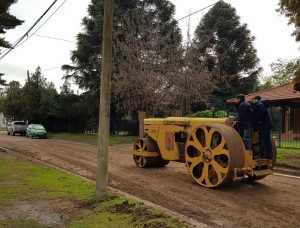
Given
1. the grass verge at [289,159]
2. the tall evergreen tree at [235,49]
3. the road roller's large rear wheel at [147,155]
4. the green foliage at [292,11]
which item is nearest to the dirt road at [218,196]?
the road roller's large rear wheel at [147,155]

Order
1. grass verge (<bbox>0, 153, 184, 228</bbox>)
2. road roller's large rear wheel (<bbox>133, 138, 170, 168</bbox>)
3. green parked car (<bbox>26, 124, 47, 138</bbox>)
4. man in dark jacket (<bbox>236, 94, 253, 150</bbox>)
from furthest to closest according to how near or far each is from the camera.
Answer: green parked car (<bbox>26, 124, 47, 138</bbox>) < road roller's large rear wheel (<bbox>133, 138, 170, 168</bbox>) < man in dark jacket (<bbox>236, 94, 253, 150</bbox>) < grass verge (<bbox>0, 153, 184, 228</bbox>)

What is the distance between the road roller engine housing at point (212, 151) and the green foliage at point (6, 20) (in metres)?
15.4

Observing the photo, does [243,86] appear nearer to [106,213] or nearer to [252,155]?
[252,155]

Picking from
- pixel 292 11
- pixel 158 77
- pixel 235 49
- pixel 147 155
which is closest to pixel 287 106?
pixel 158 77

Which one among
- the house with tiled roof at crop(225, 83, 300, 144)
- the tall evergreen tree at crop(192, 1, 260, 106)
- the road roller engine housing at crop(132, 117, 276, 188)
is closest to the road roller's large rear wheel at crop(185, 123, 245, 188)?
the road roller engine housing at crop(132, 117, 276, 188)

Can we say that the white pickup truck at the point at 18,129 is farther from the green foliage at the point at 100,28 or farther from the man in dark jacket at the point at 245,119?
the man in dark jacket at the point at 245,119

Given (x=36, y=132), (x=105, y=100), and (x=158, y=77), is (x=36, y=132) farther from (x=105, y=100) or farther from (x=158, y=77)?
(x=105, y=100)

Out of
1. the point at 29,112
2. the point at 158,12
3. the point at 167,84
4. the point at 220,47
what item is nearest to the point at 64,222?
the point at 167,84

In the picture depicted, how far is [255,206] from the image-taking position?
8.73 meters

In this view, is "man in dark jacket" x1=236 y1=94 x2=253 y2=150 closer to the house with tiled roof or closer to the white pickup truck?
the house with tiled roof

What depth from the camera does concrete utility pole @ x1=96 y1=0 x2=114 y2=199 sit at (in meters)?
9.01

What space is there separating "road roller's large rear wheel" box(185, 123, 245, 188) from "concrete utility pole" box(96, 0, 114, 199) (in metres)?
2.74

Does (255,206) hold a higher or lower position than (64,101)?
lower

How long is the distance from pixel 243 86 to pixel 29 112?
2518cm
